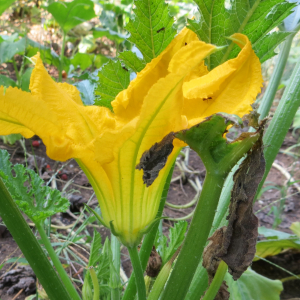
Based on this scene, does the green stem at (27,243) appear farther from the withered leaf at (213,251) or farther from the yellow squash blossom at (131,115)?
the withered leaf at (213,251)

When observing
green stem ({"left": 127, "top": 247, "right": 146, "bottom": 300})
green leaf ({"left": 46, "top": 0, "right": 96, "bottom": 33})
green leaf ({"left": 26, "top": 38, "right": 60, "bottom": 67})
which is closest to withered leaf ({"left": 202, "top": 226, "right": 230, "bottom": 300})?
green stem ({"left": 127, "top": 247, "right": 146, "bottom": 300})

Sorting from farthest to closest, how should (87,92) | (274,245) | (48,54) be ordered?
(48,54) → (274,245) → (87,92)

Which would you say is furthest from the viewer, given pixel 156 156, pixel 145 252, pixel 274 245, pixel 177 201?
pixel 177 201

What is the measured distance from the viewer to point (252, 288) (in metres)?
1.29

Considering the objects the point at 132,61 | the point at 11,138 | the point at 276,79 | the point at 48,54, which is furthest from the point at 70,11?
the point at 132,61

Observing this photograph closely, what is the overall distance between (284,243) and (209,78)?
125 cm

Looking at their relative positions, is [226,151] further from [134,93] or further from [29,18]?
[29,18]

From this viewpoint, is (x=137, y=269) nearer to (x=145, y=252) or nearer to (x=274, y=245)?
(x=145, y=252)

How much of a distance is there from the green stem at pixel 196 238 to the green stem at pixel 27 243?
24 centimetres

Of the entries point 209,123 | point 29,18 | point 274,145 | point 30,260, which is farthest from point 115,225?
point 29,18

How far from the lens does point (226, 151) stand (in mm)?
602

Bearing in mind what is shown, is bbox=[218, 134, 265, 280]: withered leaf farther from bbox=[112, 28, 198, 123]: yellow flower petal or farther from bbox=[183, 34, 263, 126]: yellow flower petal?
bbox=[112, 28, 198, 123]: yellow flower petal

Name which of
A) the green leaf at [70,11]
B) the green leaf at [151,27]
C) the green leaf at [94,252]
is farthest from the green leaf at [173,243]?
the green leaf at [70,11]

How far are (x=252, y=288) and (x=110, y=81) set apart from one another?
98 cm
